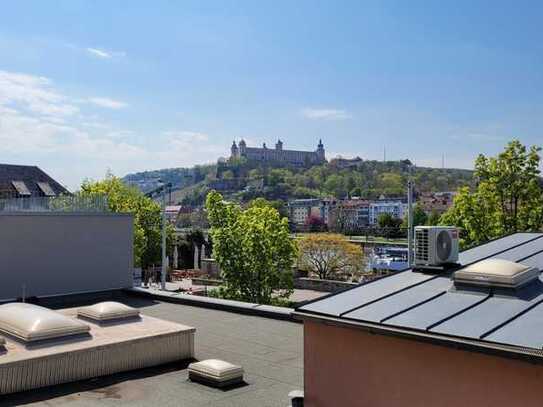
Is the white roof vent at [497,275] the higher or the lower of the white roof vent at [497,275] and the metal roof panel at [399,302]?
the higher

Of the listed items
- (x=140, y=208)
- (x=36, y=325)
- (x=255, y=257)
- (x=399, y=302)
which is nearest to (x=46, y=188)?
(x=140, y=208)

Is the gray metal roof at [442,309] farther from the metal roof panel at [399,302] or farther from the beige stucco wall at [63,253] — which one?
the beige stucco wall at [63,253]

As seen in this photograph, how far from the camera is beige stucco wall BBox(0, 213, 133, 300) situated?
1383 centimetres

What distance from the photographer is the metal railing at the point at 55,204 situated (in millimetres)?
14320

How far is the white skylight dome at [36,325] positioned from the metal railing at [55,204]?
6.38 meters

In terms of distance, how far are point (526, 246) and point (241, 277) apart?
74.0 feet

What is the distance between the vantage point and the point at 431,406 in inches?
169

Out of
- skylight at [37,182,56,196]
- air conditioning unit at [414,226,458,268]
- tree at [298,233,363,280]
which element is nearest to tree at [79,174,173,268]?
skylight at [37,182,56,196]

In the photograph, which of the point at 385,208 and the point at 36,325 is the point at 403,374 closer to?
the point at 36,325

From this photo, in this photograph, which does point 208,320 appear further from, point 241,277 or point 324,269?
point 324,269

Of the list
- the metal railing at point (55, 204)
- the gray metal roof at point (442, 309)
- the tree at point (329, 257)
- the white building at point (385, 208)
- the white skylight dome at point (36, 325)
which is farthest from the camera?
the white building at point (385, 208)

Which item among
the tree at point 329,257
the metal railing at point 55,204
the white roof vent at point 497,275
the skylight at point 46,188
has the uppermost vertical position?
the skylight at point 46,188

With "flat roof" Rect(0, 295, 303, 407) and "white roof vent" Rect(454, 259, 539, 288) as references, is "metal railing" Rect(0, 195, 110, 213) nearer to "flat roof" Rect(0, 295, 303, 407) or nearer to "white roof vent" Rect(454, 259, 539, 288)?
"flat roof" Rect(0, 295, 303, 407)

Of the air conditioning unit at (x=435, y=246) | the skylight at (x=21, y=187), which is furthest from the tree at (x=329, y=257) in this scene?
the air conditioning unit at (x=435, y=246)
